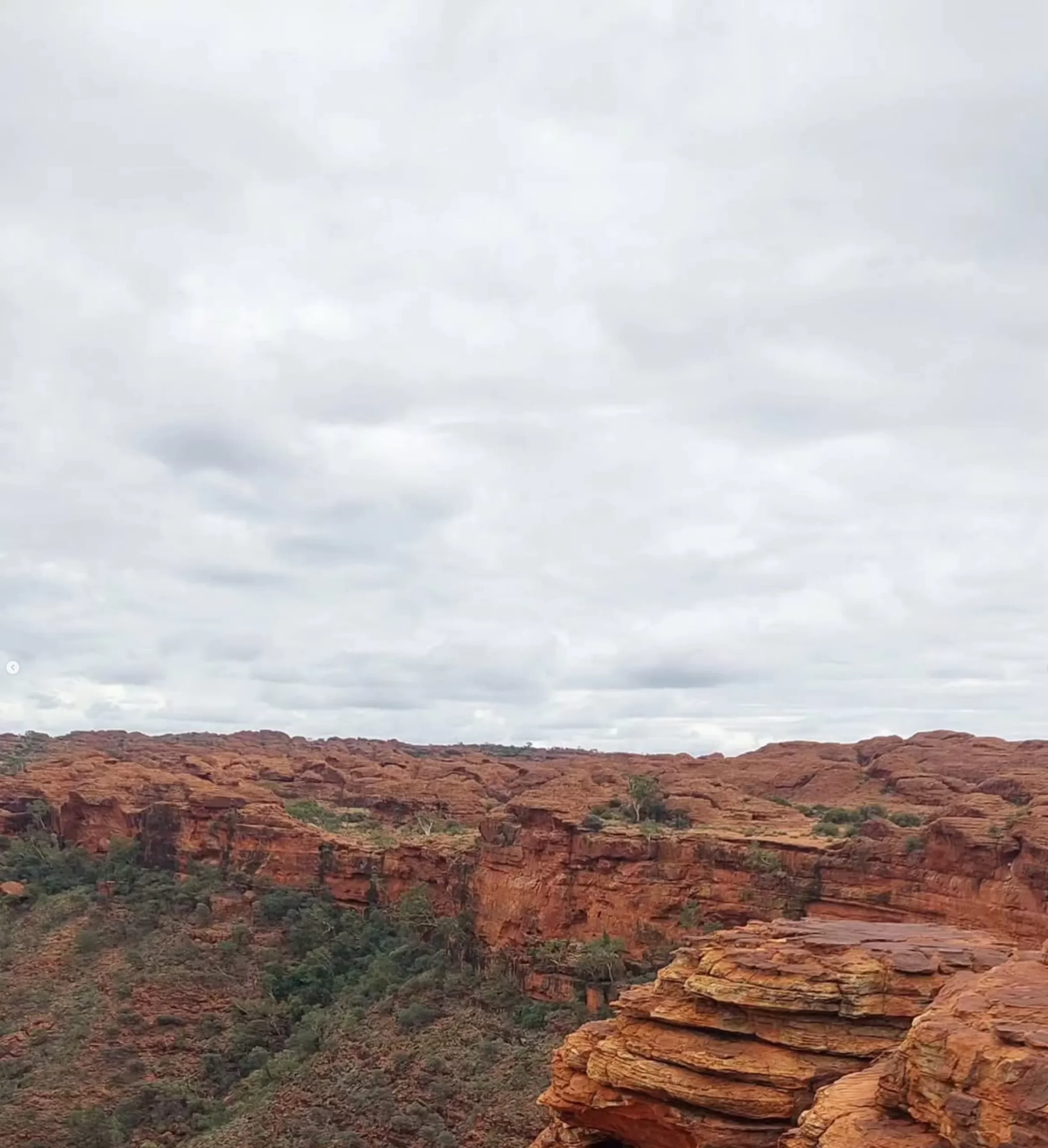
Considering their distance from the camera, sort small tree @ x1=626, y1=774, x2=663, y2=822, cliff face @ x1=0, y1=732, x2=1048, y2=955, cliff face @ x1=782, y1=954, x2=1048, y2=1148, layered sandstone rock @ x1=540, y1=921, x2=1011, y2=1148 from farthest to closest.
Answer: small tree @ x1=626, y1=774, x2=663, y2=822 < cliff face @ x1=0, y1=732, x2=1048, y2=955 < layered sandstone rock @ x1=540, y1=921, x2=1011, y2=1148 < cliff face @ x1=782, y1=954, x2=1048, y2=1148

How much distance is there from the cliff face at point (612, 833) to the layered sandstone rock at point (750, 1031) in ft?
56.0

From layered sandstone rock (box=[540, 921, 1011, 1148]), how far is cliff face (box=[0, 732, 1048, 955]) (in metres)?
17.1

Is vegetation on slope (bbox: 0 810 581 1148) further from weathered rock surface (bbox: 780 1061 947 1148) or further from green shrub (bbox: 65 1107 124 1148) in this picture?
weathered rock surface (bbox: 780 1061 947 1148)

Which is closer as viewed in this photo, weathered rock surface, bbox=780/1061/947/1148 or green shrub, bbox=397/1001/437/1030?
weathered rock surface, bbox=780/1061/947/1148

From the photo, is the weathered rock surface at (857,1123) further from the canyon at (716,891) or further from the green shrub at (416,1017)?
the green shrub at (416,1017)

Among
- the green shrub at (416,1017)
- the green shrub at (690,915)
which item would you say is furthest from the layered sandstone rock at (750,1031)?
the green shrub at (416,1017)

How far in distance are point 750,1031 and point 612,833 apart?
86.3ft

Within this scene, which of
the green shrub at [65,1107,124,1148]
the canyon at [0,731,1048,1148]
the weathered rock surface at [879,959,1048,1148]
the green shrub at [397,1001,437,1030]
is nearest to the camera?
the weathered rock surface at [879,959,1048,1148]

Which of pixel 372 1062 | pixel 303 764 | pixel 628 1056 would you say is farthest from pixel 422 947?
pixel 303 764

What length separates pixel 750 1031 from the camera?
657 inches

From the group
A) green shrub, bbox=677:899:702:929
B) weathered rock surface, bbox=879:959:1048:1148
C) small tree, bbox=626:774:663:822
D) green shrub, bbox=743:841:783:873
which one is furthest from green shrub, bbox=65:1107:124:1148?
weathered rock surface, bbox=879:959:1048:1148

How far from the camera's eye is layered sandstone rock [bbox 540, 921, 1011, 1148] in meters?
15.9

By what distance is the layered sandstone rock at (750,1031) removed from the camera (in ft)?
52.3

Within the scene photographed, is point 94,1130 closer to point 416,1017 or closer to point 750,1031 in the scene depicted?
point 416,1017
